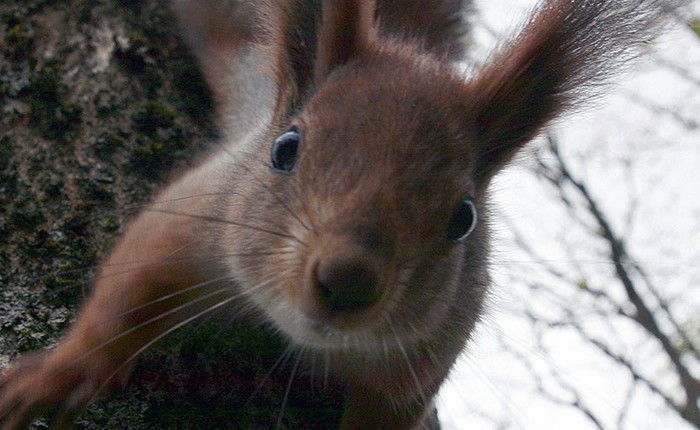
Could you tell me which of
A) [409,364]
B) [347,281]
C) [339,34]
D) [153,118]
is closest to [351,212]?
[347,281]

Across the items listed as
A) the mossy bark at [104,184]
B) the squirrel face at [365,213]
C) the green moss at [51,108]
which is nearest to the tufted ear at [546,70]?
the squirrel face at [365,213]

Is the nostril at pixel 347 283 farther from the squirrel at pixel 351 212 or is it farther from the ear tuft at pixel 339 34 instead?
the ear tuft at pixel 339 34

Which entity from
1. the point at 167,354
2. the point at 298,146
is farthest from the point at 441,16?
the point at 167,354

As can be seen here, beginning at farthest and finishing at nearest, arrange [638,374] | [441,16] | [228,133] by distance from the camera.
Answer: [638,374] → [441,16] → [228,133]

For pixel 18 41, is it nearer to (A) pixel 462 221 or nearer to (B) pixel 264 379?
(B) pixel 264 379

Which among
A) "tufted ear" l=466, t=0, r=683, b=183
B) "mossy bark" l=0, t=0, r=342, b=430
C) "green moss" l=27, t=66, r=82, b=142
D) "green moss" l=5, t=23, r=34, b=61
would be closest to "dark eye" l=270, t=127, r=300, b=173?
"mossy bark" l=0, t=0, r=342, b=430

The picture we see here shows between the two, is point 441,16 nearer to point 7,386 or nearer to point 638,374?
point 638,374

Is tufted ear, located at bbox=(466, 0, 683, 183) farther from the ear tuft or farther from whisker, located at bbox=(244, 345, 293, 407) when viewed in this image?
whisker, located at bbox=(244, 345, 293, 407)
